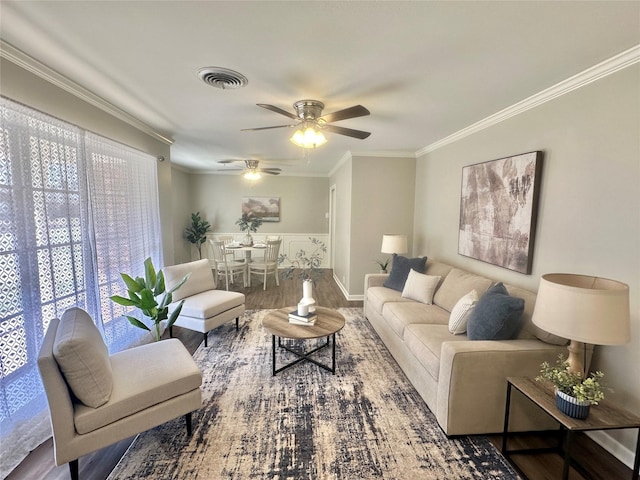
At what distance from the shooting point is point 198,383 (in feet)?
6.20

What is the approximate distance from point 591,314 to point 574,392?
0.43 meters

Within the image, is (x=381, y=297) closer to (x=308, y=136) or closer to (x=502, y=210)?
(x=502, y=210)

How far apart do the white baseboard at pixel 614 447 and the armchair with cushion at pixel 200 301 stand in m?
3.29

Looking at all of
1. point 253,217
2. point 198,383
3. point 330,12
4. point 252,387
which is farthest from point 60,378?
point 253,217

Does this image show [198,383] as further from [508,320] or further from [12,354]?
[508,320]

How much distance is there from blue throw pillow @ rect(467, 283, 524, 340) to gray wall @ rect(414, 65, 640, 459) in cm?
55

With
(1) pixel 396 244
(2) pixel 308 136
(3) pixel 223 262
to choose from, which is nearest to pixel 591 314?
(2) pixel 308 136

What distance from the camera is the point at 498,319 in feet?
6.63

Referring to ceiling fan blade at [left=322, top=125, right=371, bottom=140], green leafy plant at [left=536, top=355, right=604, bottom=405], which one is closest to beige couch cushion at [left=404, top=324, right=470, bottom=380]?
green leafy plant at [left=536, top=355, right=604, bottom=405]

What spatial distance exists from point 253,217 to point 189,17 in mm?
6109

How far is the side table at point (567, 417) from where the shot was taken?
54.9 inches

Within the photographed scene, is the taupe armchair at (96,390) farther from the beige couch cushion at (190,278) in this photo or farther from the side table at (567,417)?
the side table at (567,417)

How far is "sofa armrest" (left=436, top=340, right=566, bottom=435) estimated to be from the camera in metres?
1.86

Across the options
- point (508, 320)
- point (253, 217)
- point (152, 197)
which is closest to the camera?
point (508, 320)
